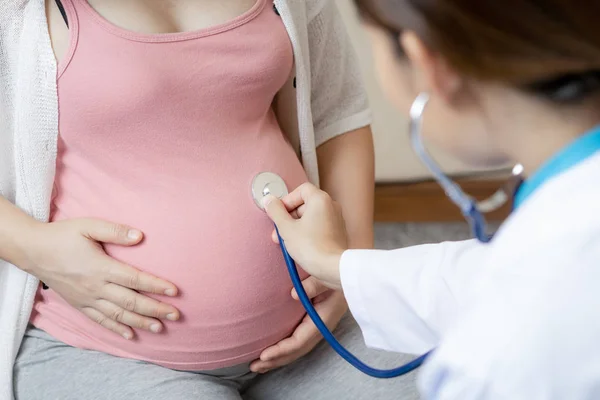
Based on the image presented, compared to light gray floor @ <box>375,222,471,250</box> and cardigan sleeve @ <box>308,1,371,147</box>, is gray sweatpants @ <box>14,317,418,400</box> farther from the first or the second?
light gray floor @ <box>375,222,471,250</box>

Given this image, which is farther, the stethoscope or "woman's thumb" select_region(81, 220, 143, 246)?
"woman's thumb" select_region(81, 220, 143, 246)

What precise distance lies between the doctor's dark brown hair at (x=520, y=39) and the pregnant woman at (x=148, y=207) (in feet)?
1.36

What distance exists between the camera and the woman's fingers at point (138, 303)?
91 cm

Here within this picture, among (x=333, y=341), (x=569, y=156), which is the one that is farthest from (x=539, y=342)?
(x=333, y=341)

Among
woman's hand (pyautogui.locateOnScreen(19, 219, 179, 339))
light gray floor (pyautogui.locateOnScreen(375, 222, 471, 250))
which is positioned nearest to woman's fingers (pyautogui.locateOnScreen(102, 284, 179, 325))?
woman's hand (pyautogui.locateOnScreen(19, 219, 179, 339))

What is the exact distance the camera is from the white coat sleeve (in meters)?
0.76

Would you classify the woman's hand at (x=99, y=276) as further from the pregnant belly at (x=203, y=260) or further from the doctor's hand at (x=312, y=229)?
the doctor's hand at (x=312, y=229)

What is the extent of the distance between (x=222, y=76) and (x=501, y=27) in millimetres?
469

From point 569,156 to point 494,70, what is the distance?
97 millimetres

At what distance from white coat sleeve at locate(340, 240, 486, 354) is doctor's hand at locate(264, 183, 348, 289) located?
0.12 ft

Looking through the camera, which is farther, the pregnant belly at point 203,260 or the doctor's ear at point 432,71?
the pregnant belly at point 203,260

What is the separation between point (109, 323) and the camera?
0.93 m

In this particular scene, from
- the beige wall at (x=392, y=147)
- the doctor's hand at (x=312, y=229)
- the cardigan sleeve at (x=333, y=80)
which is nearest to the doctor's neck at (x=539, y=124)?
the doctor's hand at (x=312, y=229)

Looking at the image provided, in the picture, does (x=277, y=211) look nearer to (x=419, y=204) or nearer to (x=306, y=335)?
(x=306, y=335)
